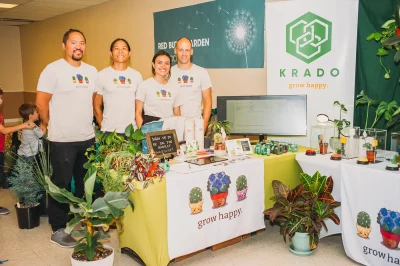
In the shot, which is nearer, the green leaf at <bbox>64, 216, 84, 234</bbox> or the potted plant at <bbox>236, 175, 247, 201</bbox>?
the green leaf at <bbox>64, 216, 84, 234</bbox>

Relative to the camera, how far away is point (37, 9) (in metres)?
8.51

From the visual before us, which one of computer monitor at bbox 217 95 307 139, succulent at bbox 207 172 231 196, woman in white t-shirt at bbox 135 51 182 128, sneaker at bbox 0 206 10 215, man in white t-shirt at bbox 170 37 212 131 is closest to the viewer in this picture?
succulent at bbox 207 172 231 196

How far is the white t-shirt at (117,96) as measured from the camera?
12.7 ft

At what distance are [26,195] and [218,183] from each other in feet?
6.58

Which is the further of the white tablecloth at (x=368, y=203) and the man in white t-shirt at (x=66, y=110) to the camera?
the man in white t-shirt at (x=66, y=110)

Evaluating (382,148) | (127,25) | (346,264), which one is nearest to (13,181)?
(346,264)

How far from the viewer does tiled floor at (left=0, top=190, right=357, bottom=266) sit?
319cm

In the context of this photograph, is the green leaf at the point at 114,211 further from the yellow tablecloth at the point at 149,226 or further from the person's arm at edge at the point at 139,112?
the person's arm at edge at the point at 139,112

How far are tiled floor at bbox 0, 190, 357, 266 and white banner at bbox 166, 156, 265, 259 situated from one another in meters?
0.15

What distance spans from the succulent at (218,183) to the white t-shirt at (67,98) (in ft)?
4.16

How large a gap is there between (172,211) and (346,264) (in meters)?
1.40

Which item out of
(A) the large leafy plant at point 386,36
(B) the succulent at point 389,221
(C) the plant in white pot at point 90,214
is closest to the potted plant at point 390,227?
(B) the succulent at point 389,221

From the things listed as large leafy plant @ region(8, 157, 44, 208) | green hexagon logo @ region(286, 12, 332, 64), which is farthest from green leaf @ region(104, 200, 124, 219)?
green hexagon logo @ region(286, 12, 332, 64)

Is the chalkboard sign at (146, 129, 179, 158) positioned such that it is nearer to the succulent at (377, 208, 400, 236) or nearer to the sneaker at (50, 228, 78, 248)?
the sneaker at (50, 228, 78, 248)
